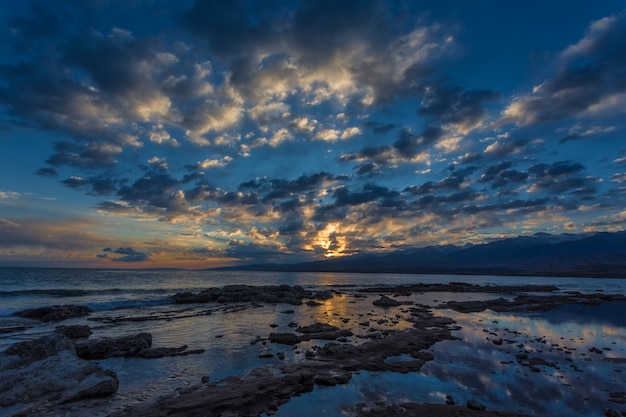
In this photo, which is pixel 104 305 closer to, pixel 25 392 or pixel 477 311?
pixel 25 392

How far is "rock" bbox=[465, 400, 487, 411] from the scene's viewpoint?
459 inches

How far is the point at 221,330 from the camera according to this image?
1104 inches

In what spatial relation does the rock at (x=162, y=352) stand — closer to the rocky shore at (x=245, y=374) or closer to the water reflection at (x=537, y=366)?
the rocky shore at (x=245, y=374)

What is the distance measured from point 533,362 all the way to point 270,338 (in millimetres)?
16017

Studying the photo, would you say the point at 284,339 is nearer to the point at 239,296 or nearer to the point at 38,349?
the point at 38,349

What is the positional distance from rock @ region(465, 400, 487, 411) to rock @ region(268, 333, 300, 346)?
1294 cm

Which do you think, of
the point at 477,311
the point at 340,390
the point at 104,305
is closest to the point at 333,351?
the point at 340,390

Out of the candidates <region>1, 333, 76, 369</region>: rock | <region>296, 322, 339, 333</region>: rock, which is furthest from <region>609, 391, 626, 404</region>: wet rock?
<region>1, 333, 76, 369</region>: rock

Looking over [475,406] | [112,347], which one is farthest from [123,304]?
[475,406]

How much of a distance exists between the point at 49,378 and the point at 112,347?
21.5 feet

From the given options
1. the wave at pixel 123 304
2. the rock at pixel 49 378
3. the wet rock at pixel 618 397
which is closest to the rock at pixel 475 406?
the wet rock at pixel 618 397

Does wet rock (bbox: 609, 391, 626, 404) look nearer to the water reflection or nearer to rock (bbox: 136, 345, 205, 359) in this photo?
the water reflection

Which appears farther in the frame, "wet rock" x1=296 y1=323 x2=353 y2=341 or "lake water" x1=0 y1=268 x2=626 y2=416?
"wet rock" x1=296 y1=323 x2=353 y2=341

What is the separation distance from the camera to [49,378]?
13.9 m
